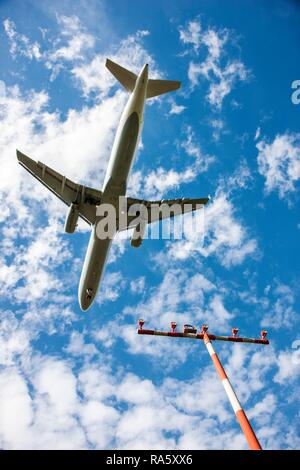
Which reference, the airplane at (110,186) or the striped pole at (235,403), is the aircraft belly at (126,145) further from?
the striped pole at (235,403)

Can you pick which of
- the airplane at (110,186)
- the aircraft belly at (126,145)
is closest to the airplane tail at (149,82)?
the airplane at (110,186)

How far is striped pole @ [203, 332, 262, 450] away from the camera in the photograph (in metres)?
13.5

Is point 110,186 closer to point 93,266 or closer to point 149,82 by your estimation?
point 93,266

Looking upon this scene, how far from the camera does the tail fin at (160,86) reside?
3372 cm

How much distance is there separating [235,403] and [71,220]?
67.1 feet

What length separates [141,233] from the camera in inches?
1385

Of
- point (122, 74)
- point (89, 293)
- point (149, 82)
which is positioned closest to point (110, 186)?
point (89, 293)

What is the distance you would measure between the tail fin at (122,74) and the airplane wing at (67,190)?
10.2 m

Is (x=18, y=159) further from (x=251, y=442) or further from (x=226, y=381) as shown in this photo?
(x=251, y=442)

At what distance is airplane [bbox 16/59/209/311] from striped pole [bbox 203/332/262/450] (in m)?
13.6

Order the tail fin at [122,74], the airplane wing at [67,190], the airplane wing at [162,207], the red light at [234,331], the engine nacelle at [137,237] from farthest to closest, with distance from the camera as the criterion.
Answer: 1. the engine nacelle at [137,237]
2. the airplane wing at [162,207]
3. the tail fin at [122,74]
4. the airplane wing at [67,190]
5. the red light at [234,331]
